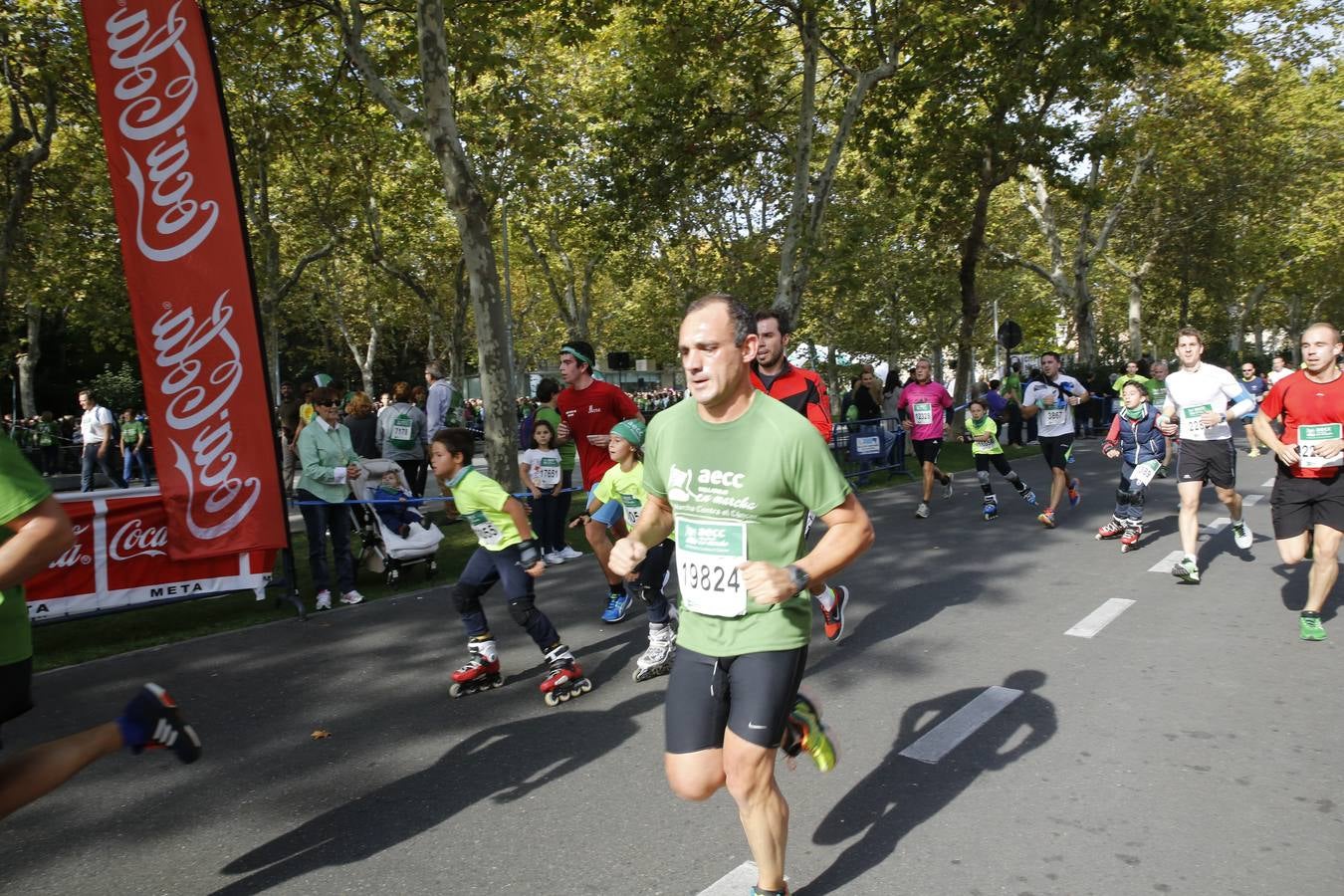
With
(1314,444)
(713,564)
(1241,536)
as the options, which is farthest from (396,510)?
(1241,536)

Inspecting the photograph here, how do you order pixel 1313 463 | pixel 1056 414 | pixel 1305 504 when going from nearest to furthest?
pixel 1313 463 → pixel 1305 504 → pixel 1056 414

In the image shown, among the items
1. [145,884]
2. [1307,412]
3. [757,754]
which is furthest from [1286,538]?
[145,884]

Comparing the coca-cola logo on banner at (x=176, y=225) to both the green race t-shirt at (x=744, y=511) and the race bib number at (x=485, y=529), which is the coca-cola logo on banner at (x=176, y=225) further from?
the green race t-shirt at (x=744, y=511)

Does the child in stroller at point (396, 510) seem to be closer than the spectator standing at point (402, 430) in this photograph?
Yes

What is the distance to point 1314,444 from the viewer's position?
608cm

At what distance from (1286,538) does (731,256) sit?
24398 millimetres

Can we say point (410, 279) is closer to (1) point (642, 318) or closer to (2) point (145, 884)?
(1) point (642, 318)

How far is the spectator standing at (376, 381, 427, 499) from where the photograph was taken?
40.3 feet

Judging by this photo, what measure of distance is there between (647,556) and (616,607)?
1884 mm

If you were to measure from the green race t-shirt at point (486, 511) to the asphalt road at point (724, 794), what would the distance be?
34.4 inches

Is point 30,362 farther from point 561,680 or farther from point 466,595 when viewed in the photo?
point 561,680

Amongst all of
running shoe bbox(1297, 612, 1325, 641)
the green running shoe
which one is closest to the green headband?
the green running shoe

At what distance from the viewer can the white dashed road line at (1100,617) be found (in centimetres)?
646

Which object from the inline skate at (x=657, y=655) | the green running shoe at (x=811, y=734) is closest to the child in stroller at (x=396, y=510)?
the inline skate at (x=657, y=655)
